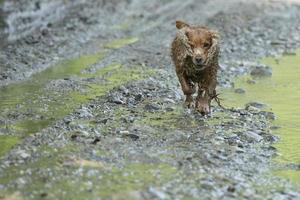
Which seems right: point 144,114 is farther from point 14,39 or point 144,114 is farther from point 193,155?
point 14,39

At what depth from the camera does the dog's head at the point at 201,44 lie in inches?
417

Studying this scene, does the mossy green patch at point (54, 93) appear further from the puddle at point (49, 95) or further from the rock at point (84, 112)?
the rock at point (84, 112)

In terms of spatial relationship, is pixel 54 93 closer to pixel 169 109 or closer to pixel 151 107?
pixel 151 107

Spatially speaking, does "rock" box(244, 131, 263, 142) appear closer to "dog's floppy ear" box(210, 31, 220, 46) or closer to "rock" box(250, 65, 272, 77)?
"dog's floppy ear" box(210, 31, 220, 46)

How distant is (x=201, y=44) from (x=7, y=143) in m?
3.05

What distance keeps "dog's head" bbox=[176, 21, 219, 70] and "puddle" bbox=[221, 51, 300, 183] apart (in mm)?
1597

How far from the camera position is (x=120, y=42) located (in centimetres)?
2194

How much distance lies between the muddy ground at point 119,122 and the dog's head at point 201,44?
41.0 inches

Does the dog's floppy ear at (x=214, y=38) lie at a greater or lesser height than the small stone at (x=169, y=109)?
greater

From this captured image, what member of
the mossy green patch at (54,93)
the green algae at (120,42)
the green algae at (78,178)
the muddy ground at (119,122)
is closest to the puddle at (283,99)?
the muddy ground at (119,122)

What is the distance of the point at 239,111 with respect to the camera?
1246cm

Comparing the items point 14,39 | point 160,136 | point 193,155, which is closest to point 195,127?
point 160,136

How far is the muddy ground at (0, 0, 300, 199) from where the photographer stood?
26.3ft

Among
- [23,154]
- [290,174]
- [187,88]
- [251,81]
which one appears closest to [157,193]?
[23,154]
